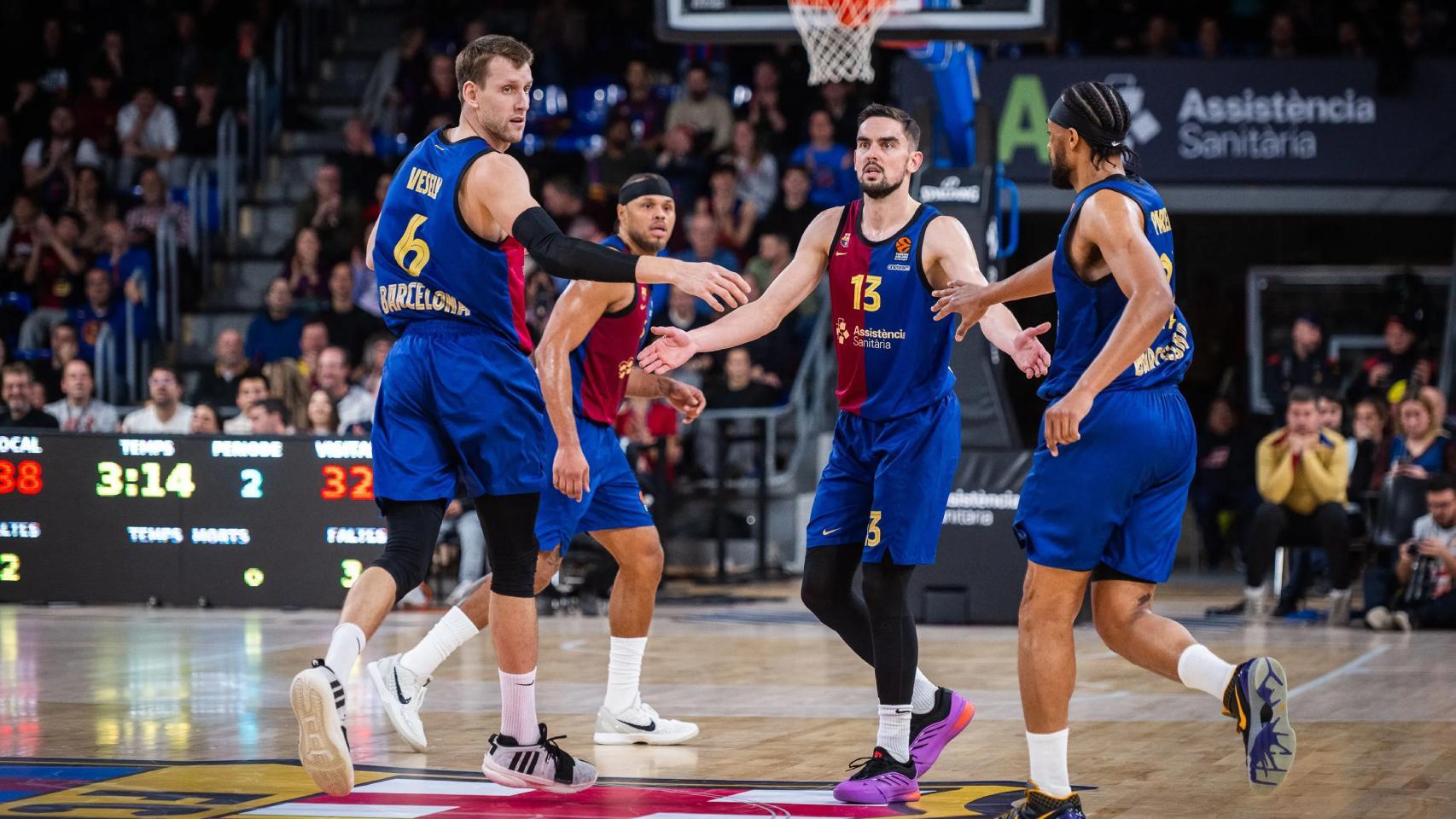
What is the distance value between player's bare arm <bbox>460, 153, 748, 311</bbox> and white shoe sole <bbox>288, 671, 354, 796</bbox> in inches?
53.9

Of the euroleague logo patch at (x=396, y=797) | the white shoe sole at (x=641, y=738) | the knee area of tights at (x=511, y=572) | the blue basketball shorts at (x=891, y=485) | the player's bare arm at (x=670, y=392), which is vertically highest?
the player's bare arm at (x=670, y=392)

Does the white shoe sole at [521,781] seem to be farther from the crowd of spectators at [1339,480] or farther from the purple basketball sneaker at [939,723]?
the crowd of spectators at [1339,480]

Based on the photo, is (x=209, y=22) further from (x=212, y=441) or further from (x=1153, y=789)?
(x=1153, y=789)

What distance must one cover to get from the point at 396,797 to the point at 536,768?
44 cm

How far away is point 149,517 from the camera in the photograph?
1206cm

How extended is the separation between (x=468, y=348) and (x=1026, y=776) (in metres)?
2.28

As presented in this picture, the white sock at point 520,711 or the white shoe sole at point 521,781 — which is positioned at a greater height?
the white sock at point 520,711

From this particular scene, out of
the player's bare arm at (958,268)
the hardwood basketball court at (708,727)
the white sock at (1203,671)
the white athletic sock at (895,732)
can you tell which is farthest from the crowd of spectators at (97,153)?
the white sock at (1203,671)

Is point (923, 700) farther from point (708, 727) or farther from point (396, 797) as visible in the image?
point (396, 797)

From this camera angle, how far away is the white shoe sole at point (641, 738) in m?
6.91

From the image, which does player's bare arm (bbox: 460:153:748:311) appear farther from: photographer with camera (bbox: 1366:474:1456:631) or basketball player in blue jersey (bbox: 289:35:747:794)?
photographer with camera (bbox: 1366:474:1456:631)

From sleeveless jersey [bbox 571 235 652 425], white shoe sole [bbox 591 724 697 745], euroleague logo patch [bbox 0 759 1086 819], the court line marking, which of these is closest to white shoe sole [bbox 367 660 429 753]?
euroleague logo patch [bbox 0 759 1086 819]

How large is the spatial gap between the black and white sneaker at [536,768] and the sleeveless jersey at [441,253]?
4.14ft

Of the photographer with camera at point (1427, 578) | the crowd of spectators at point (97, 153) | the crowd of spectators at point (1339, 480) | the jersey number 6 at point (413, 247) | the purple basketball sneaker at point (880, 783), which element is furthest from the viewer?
the crowd of spectators at point (97, 153)
